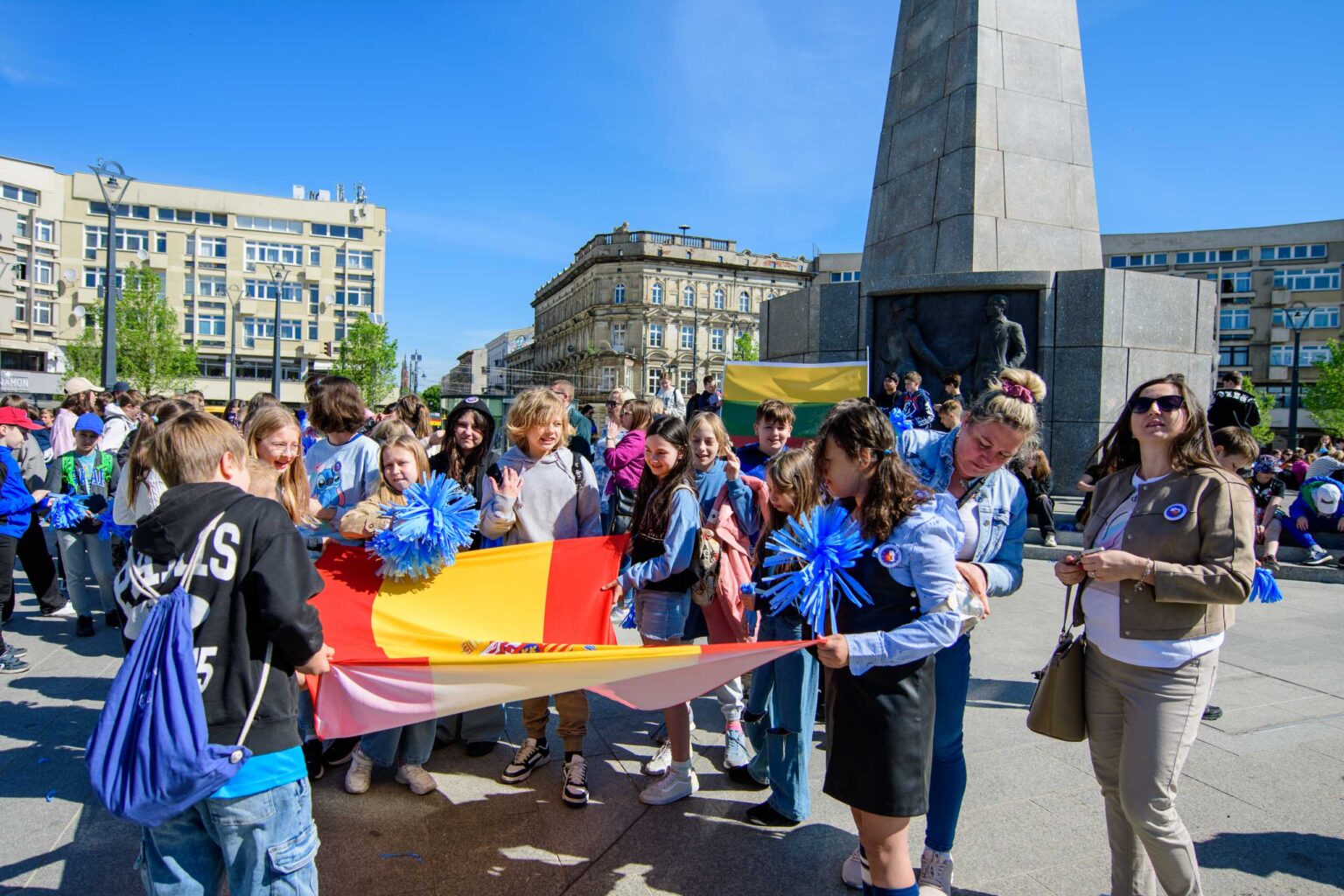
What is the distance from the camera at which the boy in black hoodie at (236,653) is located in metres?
2.11

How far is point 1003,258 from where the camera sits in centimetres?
1057

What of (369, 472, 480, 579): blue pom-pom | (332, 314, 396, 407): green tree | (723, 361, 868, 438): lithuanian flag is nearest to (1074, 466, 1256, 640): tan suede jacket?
(369, 472, 480, 579): blue pom-pom

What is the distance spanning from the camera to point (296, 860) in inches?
86.3

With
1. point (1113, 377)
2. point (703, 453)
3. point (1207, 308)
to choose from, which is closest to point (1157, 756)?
point (703, 453)

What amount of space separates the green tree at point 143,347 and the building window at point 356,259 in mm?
19079

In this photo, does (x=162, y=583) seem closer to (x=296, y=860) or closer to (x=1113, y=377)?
(x=296, y=860)

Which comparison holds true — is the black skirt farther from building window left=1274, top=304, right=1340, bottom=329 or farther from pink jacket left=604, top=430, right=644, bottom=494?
building window left=1274, top=304, right=1340, bottom=329

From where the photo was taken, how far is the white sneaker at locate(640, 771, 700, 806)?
373 centimetres

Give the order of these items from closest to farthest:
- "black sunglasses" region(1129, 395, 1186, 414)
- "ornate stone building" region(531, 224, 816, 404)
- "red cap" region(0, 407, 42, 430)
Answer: "black sunglasses" region(1129, 395, 1186, 414), "red cap" region(0, 407, 42, 430), "ornate stone building" region(531, 224, 816, 404)

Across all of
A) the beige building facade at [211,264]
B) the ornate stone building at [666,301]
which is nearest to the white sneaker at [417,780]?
the beige building facade at [211,264]

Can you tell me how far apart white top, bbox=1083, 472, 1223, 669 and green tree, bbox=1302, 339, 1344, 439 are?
57.1 m

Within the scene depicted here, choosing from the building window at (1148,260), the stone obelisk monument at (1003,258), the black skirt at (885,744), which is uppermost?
the building window at (1148,260)

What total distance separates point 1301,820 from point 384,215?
77.1 meters

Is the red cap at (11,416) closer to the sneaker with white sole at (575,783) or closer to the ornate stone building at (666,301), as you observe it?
the sneaker with white sole at (575,783)
